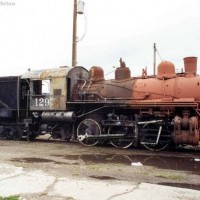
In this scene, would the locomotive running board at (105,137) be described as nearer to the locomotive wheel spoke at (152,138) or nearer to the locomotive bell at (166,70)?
the locomotive wheel spoke at (152,138)

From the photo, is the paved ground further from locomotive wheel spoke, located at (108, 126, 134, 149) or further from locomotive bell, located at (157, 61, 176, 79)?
locomotive bell, located at (157, 61, 176, 79)

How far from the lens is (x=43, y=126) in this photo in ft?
47.3

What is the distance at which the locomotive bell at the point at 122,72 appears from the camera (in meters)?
13.5

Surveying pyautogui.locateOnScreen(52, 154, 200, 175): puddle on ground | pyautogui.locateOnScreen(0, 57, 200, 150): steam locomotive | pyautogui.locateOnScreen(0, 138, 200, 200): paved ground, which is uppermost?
pyautogui.locateOnScreen(0, 57, 200, 150): steam locomotive

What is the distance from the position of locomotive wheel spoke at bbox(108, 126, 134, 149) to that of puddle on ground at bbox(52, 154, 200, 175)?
1915 mm

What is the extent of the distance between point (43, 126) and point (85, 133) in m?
2.16

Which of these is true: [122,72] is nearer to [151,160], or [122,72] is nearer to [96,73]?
[96,73]

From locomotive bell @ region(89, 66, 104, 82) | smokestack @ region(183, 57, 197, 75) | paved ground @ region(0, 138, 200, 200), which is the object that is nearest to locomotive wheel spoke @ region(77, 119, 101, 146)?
locomotive bell @ region(89, 66, 104, 82)

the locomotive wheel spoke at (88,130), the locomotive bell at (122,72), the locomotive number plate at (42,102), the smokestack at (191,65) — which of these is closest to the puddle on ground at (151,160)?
the locomotive wheel spoke at (88,130)

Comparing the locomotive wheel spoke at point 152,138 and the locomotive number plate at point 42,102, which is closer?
the locomotive wheel spoke at point 152,138

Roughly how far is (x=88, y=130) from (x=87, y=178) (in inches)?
241

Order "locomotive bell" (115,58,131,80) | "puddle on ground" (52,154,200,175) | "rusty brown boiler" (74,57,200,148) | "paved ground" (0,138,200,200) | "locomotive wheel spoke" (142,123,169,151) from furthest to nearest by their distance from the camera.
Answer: "locomotive bell" (115,58,131,80) < "locomotive wheel spoke" (142,123,169,151) < "rusty brown boiler" (74,57,200,148) < "puddle on ground" (52,154,200,175) < "paved ground" (0,138,200,200)

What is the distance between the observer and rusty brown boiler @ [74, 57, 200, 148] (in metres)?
11.0

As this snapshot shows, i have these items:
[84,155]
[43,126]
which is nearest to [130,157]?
[84,155]
